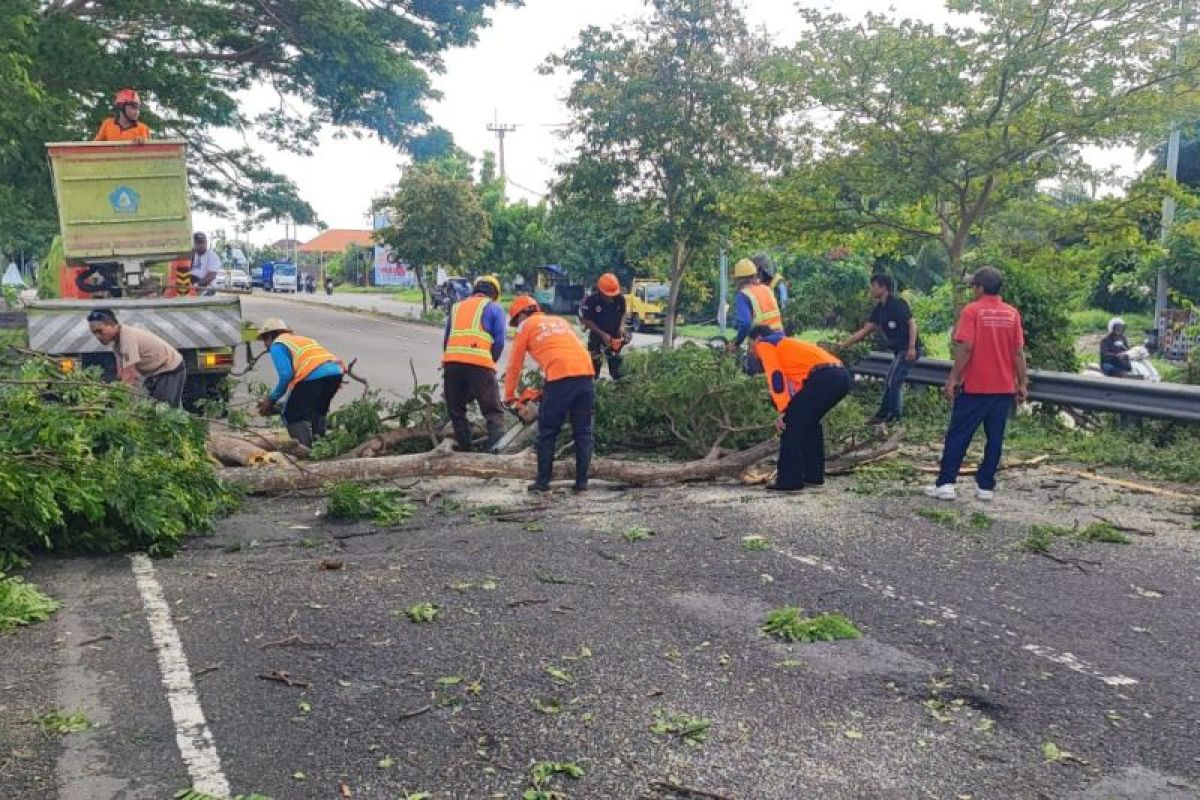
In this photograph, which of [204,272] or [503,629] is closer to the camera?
[503,629]

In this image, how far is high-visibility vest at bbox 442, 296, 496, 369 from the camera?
9.23 meters

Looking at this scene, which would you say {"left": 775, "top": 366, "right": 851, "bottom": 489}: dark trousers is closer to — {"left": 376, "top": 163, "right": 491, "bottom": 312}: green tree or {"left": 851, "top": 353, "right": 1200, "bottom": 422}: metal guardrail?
{"left": 851, "top": 353, "right": 1200, "bottom": 422}: metal guardrail

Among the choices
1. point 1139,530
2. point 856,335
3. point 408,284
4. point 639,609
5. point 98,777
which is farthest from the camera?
point 408,284

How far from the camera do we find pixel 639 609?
5.08 metres

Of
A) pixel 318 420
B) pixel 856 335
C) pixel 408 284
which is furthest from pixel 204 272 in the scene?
pixel 408 284

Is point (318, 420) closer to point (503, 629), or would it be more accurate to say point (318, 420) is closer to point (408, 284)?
point (503, 629)

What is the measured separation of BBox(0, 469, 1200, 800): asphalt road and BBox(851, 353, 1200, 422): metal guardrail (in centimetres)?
219

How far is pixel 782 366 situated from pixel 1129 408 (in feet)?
11.1

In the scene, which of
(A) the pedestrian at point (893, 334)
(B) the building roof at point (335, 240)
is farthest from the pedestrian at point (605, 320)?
(B) the building roof at point (335, 240)

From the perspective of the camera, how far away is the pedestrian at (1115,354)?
13.1 m

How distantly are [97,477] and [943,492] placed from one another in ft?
17.8

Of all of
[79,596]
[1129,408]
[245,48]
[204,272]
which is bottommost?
[79,596]

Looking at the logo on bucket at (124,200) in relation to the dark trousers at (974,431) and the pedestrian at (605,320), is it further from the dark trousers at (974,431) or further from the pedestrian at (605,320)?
the dark trousers at (974,431)

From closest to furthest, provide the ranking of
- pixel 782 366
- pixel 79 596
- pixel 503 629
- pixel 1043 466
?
1. pixel 503 629
2. pixel 79 596
3. pixel 782 366
4. pixel 1043 466
